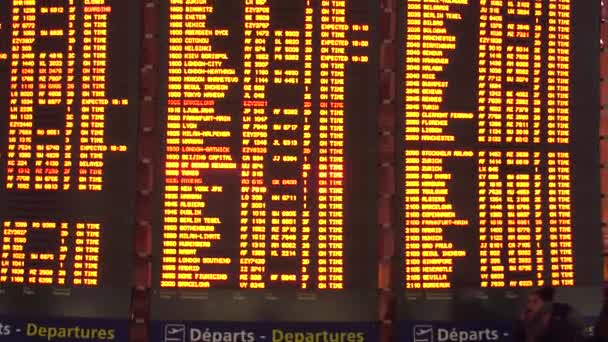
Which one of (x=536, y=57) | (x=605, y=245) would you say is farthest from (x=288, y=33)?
(x=605, y=245)

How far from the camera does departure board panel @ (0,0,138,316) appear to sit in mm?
6410

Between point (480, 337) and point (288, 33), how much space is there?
3380 mm

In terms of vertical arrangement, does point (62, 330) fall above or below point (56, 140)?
below

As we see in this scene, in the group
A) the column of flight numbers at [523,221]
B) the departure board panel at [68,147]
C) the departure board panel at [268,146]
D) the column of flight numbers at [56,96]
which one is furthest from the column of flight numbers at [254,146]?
the column of flight numbers at [523,221]

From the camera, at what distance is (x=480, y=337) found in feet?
21.3

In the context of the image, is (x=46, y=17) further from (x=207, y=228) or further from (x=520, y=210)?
(x=520, y=210)

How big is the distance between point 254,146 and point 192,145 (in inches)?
22.5

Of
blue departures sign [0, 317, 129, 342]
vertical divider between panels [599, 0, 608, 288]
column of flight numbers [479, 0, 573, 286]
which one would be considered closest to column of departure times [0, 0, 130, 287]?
blue departures sign [0, 317, 129, 342]

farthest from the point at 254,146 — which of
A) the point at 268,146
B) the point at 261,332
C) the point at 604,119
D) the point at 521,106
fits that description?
the point at 604,119

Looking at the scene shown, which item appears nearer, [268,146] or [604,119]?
[268,146]

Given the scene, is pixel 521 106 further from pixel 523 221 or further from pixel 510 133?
pixel 523 221

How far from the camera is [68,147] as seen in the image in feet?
21.2

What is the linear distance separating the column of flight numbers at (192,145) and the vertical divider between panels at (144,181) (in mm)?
173

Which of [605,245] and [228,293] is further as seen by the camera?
[605,245]
